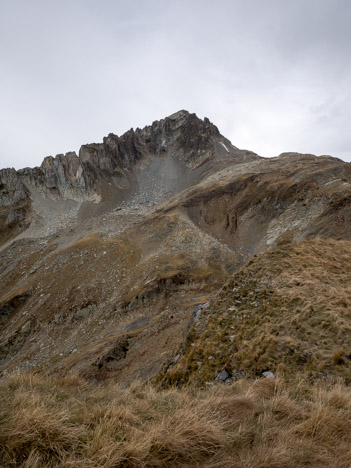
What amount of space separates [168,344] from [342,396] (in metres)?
13.3

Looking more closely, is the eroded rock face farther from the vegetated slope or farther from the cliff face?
the vegetated slope

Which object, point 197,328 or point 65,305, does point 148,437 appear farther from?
point 65,305

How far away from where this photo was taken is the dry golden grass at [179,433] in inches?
121

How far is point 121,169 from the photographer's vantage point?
9112 cm

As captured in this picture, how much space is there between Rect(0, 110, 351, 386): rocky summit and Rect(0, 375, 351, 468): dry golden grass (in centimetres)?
337

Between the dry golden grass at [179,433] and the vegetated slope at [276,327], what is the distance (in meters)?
3.16

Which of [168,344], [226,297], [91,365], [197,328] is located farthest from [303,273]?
[91,365]

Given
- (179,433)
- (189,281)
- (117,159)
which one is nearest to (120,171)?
(117,159)

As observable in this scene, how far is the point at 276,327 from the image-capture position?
375 inches

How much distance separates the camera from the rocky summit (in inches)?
372

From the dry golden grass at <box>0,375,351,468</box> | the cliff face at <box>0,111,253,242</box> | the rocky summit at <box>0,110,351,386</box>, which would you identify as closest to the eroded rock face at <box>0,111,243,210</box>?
the cliff face at <box>0,111,253,242</box>

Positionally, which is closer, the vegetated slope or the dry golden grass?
the dry golden grass

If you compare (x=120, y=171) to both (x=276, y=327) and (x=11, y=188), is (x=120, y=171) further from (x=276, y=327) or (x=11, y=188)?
(x=276, y=327)

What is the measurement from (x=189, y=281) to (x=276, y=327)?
20811mm
